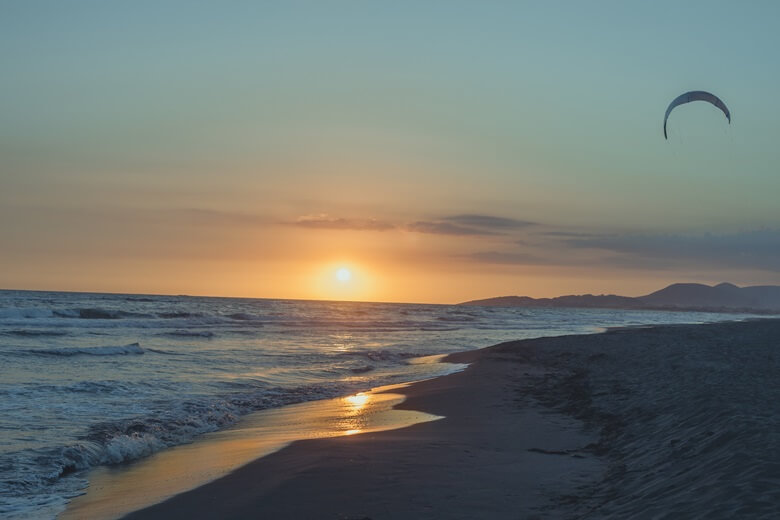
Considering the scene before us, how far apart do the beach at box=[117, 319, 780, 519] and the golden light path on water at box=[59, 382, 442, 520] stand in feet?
1.47

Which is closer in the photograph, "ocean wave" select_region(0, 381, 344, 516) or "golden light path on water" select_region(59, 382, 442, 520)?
"golden light path on water" select_region(59, 382, 442, 520)

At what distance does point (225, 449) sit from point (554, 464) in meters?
5.24

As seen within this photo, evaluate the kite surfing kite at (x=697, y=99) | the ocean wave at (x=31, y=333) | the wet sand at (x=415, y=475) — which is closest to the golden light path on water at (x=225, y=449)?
the wet sand at (x=415, y=475)

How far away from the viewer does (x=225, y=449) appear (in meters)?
10.4

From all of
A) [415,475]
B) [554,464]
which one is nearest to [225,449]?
[415,475]

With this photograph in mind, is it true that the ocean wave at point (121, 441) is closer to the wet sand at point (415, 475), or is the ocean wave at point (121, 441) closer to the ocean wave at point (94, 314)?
the wet sand at point (415, 475)

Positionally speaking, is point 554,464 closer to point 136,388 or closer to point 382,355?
point 136,388

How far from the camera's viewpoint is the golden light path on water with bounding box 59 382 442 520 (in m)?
7.70

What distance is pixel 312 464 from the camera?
859 cm

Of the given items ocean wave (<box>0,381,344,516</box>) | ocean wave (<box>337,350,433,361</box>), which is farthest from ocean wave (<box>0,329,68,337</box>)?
ocean wave (<box>0,381,344,516</box>)

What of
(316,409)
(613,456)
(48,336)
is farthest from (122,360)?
(613,456)

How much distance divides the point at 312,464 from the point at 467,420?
431 centimetres

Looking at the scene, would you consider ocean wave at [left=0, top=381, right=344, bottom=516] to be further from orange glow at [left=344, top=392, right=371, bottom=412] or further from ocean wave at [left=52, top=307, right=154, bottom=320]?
ocean wave at [left=52, top=307, right=154, bottom=320]

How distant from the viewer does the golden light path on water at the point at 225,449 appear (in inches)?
303
